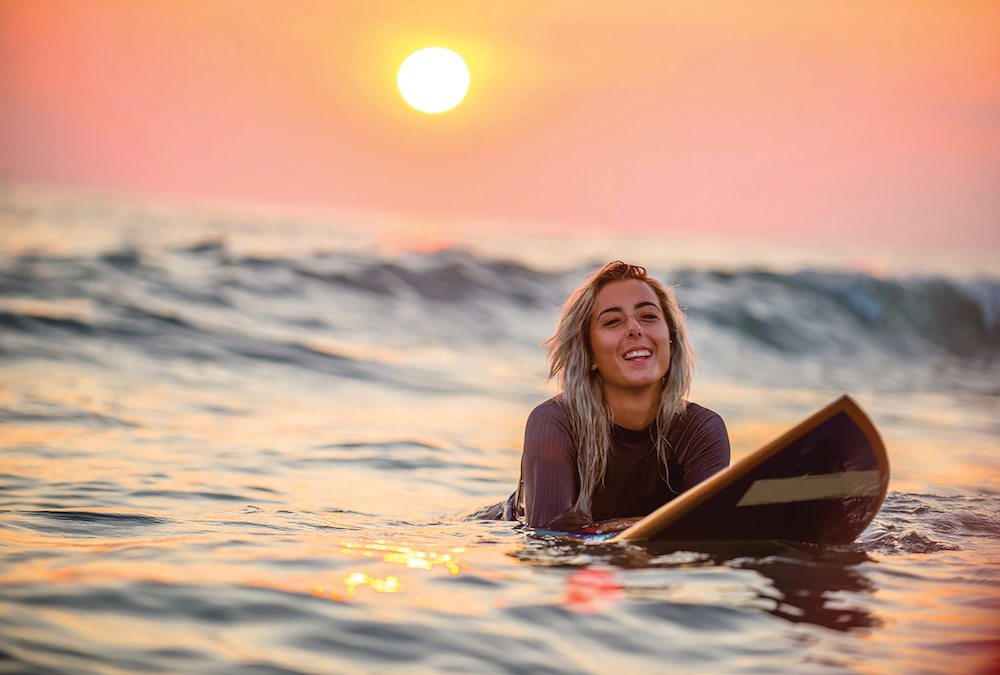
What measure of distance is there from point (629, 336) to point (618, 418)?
0.37 meters

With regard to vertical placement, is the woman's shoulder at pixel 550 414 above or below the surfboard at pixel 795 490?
above

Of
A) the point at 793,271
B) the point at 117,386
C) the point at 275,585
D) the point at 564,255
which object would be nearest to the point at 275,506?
the point at 275,585

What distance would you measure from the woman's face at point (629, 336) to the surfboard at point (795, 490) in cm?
67

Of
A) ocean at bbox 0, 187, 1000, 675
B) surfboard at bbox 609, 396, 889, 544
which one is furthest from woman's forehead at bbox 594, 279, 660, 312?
ocean at bbox 0, 187, 1000, 675

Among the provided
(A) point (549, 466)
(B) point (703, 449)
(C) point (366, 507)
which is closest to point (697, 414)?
(B) point (703, 449)

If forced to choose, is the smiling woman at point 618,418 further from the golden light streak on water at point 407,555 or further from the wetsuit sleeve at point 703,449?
the golden light streak on water at point 407,555

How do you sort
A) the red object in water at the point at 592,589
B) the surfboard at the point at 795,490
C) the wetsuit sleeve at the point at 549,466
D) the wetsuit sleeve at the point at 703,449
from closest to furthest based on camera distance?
the red object in water at the point at 592,589
the surfboard at the point at 795,490
the wetsuit sleeve at the point at 549,466
the wetsuit sleeve at the point at 703,449

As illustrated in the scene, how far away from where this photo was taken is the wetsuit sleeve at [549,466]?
12.9ft

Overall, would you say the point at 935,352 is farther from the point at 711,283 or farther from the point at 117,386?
the point at 117,386

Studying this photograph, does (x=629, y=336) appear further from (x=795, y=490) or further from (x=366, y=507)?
(x=366, y=507)

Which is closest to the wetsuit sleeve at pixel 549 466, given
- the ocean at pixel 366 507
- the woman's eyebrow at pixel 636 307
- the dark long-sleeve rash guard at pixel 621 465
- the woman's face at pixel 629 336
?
the dark long-sleeve rash guard at pixel 621 465

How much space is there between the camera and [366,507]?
5125 mm

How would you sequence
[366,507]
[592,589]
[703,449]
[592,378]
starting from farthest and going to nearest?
[366,507] < [592,378] < [703,449] < [592,589]

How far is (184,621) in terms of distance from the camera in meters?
2.70
